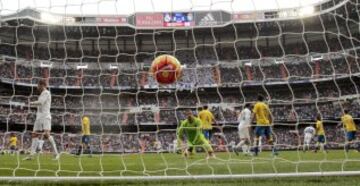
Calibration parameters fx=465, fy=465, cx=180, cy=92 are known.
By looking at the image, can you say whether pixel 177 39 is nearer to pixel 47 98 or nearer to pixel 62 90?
pixel 62 90

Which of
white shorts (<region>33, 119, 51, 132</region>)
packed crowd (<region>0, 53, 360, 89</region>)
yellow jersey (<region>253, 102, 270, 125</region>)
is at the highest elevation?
packed crowd (<region>0, 53, 360, 89</region>)

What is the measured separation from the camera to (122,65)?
2494cm

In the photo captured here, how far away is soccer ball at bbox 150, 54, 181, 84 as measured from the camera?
7.94m

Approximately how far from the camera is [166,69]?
8195mm

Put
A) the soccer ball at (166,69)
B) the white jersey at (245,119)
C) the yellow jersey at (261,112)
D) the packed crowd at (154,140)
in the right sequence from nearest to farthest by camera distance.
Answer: the soccer ball at (166,69) → the yellow jersey at (261,112) → the white jersey at (245,119) → the packed crowd at (154,140)

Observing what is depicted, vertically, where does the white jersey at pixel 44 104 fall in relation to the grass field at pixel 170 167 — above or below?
above

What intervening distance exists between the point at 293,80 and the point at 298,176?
965 inches

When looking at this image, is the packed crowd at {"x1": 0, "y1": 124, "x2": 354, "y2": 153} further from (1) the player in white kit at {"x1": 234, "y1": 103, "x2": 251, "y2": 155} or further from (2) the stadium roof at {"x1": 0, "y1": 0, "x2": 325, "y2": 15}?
(2) the stadium roof at {"x1": 0, "y1": 0, "x2": 325, "y2": 15}

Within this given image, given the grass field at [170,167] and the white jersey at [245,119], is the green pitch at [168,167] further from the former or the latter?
the white jersey at [245,119]

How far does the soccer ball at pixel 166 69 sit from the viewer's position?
7941 millimetres

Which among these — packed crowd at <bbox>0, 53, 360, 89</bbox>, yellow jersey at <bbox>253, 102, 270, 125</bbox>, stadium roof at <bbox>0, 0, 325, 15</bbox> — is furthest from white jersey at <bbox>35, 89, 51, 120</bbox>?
packed crowd at <bbox>0, 53, 360, 89</bbox>

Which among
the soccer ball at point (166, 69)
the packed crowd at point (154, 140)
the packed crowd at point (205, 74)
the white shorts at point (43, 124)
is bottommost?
the packed crowd at point (154, 140)

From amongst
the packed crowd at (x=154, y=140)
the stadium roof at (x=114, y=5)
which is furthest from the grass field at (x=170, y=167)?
the packed crowd at (x=154, y=140)

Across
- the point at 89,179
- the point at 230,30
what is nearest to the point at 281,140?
the point at 230,30
